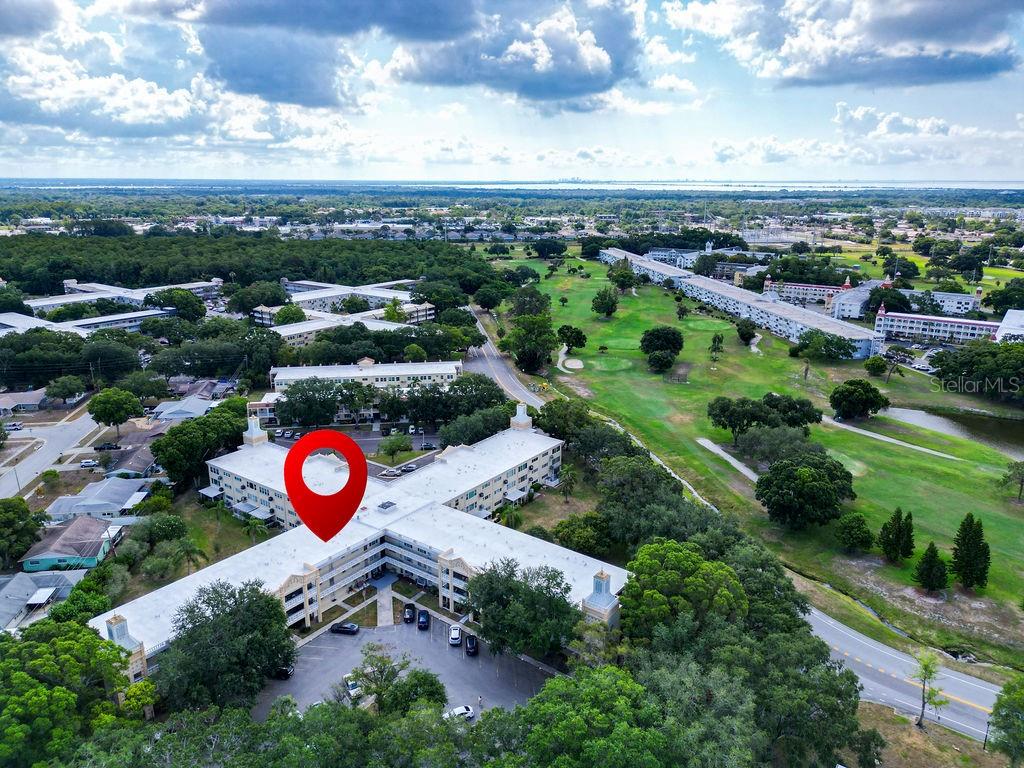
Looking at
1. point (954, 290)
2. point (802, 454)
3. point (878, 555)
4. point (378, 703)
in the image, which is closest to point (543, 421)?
point (802, 454)

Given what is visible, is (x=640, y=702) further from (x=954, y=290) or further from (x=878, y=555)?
(x=954, y=290)

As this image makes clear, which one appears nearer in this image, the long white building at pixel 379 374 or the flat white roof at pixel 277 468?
the flat white roof at pixel 277 468

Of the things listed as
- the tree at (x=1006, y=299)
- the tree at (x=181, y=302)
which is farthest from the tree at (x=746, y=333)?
the tree at (x=181, y=302)

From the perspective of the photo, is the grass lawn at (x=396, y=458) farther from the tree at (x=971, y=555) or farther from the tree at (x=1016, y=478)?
the tree at (x=1016, y=478)

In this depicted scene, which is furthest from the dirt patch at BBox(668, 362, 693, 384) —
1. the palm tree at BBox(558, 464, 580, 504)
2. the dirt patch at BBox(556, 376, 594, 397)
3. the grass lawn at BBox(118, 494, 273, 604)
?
the grass lawn at BBox(118, 494, 273, 604)

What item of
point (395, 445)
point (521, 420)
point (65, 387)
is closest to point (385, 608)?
point (395, 445)

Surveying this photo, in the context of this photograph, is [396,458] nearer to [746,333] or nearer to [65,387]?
[65,387]
